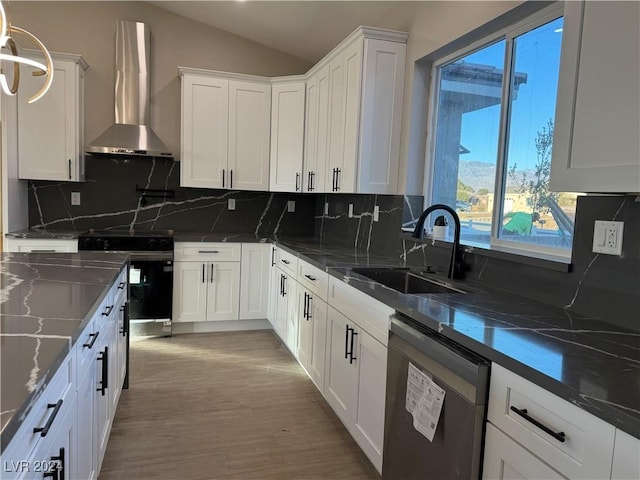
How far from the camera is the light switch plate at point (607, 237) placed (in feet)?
5.20

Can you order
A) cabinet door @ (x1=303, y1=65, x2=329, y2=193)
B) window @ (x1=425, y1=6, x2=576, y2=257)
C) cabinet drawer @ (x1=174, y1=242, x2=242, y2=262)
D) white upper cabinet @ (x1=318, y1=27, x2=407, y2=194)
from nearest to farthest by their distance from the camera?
window @ (x1=425, y1=6, x2=576, y2=257)
white upper cabinet @ (x1=318, y1=27, x2=407, y2=194)
cabinet door @ (x1=303, y1=65, x2=329, y2=193)
cabinet drawer @ (x1=174, y1=242, x2=242, y2=262)

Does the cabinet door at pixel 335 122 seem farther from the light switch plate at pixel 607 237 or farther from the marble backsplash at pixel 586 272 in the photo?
the light switch plate at pixel 607 237

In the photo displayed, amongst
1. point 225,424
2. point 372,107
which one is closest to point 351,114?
point 372,107

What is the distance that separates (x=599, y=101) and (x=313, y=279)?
6.49ft

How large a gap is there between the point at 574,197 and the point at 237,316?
3092 mm

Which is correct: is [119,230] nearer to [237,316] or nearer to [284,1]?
[237,316]

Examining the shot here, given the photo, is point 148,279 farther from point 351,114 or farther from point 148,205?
point 351,114

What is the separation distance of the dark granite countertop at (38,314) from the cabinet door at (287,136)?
2.05 metres

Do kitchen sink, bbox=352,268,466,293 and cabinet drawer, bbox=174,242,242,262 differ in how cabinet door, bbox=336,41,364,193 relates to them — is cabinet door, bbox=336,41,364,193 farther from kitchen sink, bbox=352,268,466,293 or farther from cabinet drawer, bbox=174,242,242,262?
cabinet drawer, bbox=174,242,242,262

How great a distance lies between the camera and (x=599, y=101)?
51.7 inches

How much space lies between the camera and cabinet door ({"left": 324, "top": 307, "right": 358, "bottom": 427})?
91.9 inches

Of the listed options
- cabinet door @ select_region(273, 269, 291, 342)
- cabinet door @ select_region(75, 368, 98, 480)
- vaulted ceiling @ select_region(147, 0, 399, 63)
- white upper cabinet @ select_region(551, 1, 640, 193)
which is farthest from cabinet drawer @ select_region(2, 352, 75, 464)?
vaulted ceiling @ select_region(147, 0, 399, 63)

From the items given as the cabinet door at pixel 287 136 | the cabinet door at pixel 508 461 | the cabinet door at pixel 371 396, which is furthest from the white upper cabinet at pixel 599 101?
the cabinet door at pixel 287 136

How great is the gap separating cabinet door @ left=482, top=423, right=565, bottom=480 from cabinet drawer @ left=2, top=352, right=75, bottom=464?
1156 millimetres
